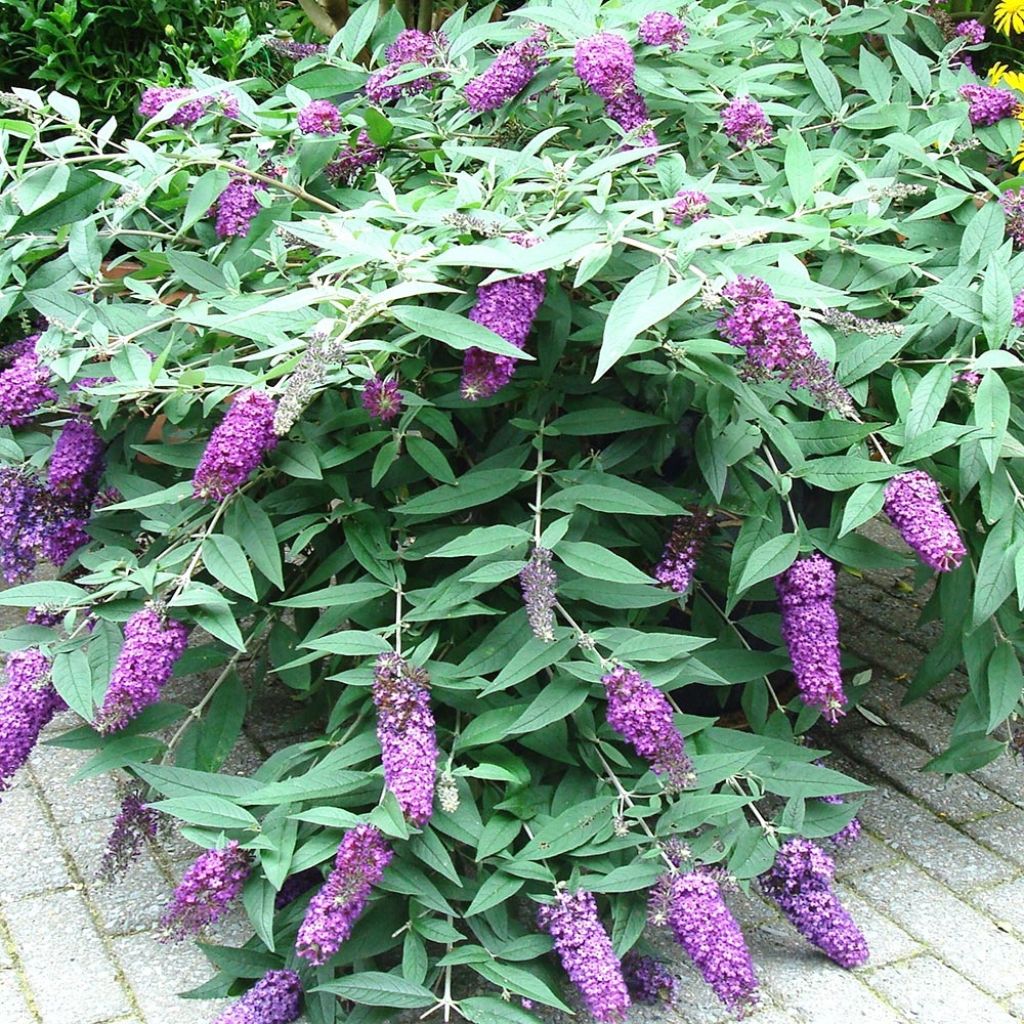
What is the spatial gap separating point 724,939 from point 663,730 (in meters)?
0.33

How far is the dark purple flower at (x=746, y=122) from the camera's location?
2.78 meters

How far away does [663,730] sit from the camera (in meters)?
2.11

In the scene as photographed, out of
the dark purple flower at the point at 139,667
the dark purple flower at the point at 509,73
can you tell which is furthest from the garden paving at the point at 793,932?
the dark purple flower at the point at 509,73

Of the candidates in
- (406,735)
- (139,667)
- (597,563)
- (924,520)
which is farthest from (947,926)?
(139,667)

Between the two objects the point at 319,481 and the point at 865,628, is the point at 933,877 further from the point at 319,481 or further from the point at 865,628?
the point at 319,481

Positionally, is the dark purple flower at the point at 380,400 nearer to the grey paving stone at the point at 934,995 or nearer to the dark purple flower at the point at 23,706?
the dark purple flower at the point at 23,706

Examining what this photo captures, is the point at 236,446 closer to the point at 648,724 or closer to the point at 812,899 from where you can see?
the point at 648,724

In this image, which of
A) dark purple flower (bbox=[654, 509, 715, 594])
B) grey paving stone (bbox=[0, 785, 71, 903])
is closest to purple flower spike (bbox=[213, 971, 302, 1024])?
grey paving stone (bbox=[0, 785, 71, 903])

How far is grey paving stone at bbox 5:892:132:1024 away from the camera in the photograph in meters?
2.29

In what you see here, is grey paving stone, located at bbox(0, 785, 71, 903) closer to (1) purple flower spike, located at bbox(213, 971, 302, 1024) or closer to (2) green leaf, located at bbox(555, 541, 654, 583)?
(1) purple flower spike, located at bbox(213, 971, 302, 1024)

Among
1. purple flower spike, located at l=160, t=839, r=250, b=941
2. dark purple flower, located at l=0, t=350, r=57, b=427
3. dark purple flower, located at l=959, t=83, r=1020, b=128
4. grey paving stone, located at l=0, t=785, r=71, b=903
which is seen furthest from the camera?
dark purple flower, located at l=959, t=83, r=1020, b=128

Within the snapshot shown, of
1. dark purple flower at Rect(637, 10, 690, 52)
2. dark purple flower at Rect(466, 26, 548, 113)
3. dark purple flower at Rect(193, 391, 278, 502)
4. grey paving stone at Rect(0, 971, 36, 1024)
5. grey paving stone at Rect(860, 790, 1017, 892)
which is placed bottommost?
grey paving stone at Rect(860, 790, 1017, 892)

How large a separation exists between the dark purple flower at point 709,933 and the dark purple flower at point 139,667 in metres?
0.88

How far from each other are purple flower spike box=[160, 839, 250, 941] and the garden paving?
0.26 metres
